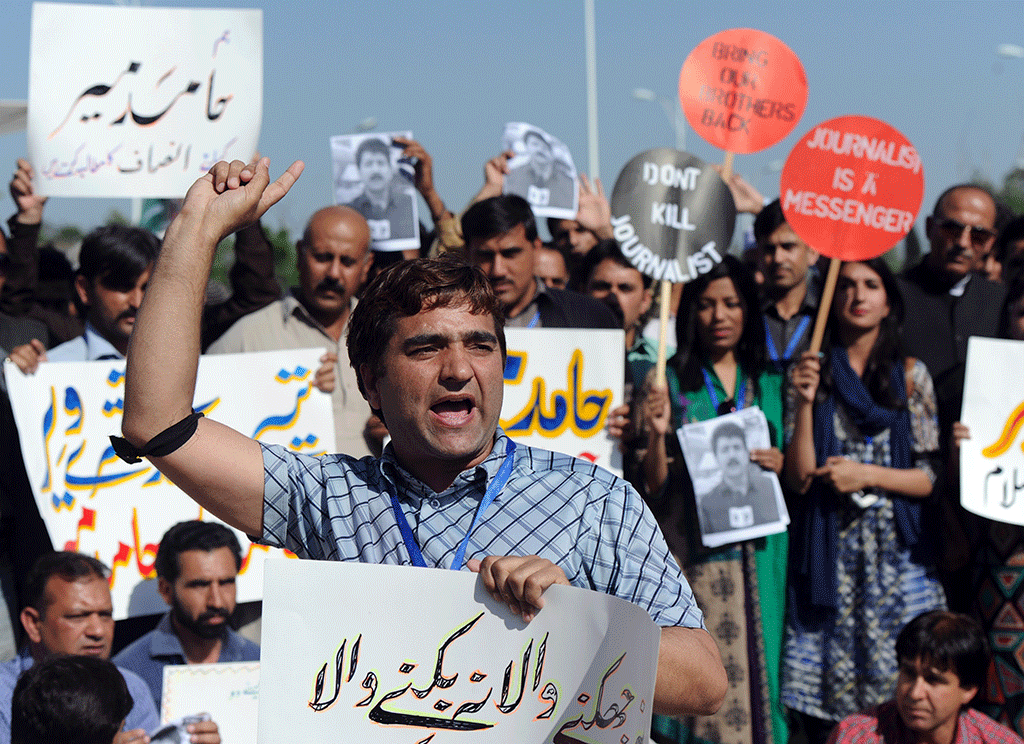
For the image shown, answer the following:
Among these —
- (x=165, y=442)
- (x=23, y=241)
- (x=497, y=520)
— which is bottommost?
(x=497, y=520)

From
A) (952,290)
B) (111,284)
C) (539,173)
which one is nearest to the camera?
(111,284)

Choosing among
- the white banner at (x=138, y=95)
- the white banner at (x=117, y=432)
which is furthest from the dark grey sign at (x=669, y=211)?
the white banner at (x=138, y=95)

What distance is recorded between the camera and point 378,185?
21.0ft

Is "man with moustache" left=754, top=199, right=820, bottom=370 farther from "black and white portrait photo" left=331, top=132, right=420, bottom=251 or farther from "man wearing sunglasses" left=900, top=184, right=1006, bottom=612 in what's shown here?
"black and white portrait photo" left=331, top=132, right=420, bottom=251

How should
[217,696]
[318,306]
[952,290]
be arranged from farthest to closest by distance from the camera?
[952,290], [318,306], [217,696]

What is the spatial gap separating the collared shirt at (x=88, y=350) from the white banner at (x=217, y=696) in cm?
133

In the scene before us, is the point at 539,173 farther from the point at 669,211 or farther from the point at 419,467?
the point at 419,467

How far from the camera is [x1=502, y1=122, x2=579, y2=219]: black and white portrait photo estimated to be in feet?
23.3

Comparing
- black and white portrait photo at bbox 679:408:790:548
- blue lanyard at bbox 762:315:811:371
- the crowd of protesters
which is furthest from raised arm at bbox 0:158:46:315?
blue lanyard at bbox 762:315:811:371

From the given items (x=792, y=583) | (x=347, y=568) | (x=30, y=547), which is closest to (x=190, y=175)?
(x=30, y=547)

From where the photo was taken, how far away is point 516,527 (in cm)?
194

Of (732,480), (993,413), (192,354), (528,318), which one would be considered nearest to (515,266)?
(528,318)

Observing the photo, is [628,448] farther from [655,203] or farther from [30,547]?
[30,547]

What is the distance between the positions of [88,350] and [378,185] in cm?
218
